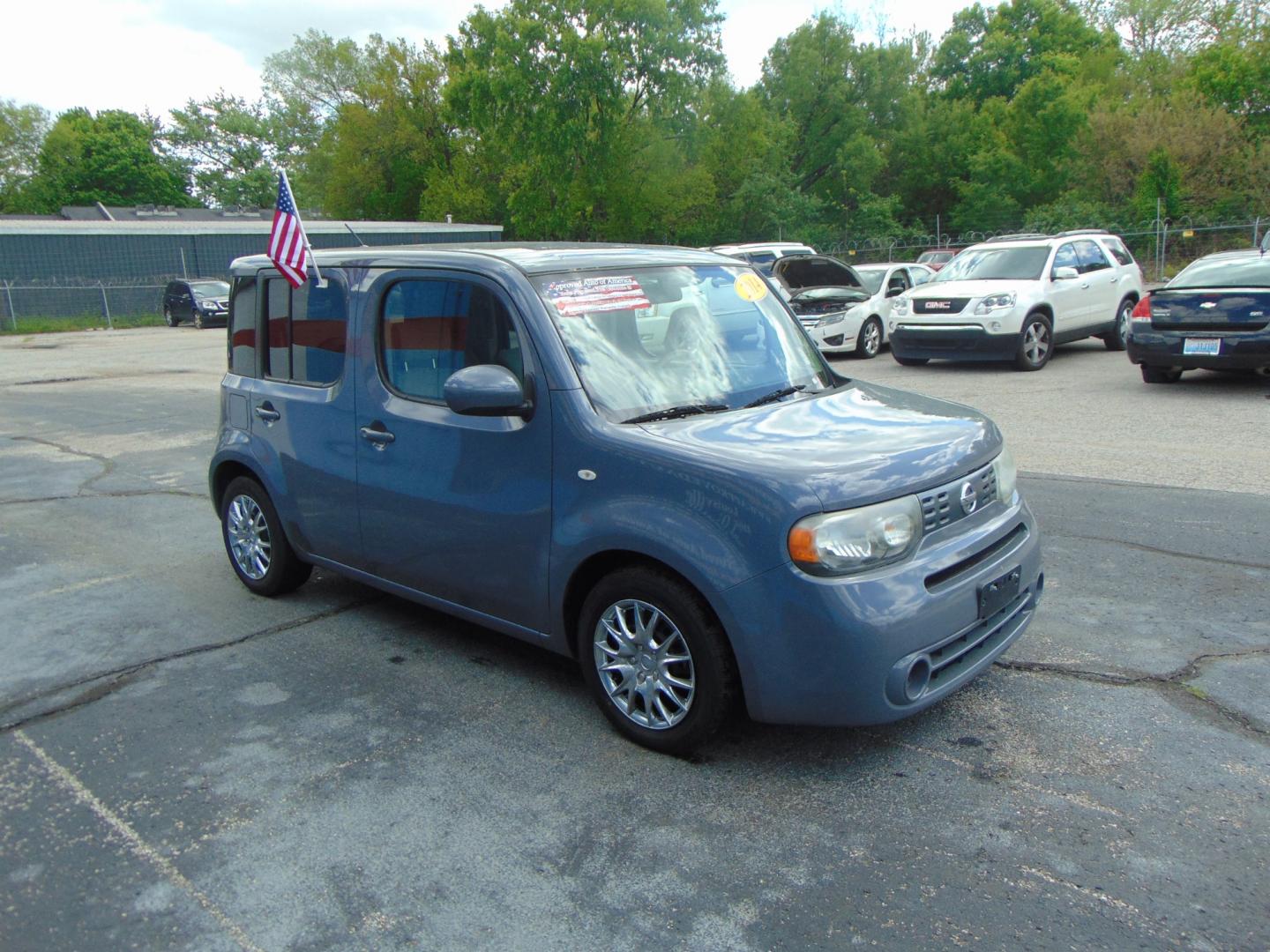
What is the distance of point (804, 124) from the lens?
180 feet

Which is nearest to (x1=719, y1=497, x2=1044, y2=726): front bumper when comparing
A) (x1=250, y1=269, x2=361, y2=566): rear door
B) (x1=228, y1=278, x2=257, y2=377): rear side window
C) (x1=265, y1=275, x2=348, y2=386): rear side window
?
(x1=250, y1=269, x2=361, y2=566): rear door

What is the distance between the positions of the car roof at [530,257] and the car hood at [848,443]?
875 mm

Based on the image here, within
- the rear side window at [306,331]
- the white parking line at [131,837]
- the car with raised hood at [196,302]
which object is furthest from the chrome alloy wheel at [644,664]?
the car with raised hood at [196,302]

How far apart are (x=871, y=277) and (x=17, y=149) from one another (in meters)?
91.6

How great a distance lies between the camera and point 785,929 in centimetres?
266

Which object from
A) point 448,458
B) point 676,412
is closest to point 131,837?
point 448,458

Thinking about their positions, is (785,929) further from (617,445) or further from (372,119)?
(372,119)

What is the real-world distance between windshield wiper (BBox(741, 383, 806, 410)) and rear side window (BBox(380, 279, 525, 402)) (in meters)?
0.93

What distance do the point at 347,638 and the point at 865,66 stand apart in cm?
5637

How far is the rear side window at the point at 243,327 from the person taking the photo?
208 inches

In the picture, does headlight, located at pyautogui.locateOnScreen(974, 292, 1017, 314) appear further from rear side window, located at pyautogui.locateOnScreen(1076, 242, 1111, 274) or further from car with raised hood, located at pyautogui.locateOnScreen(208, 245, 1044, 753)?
car with raised hood, located at pyautogui.locateOnScreen(208, 245, 1044, 753)

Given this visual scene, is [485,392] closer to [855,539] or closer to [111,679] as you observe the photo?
[855,539]

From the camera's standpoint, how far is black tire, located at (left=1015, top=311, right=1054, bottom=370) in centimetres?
1364

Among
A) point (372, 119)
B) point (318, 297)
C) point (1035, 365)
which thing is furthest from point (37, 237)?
point (318, 297)
